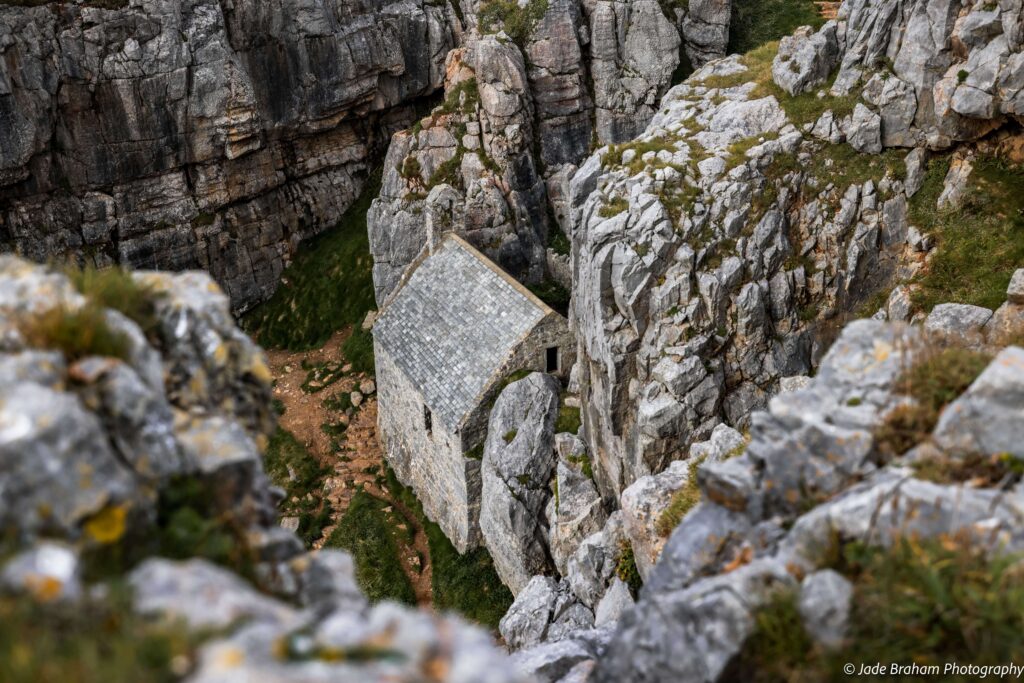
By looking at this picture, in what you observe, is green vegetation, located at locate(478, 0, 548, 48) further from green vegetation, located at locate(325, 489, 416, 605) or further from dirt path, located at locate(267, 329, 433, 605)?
green vegetation, located at locate(325, 489, 416, 605)

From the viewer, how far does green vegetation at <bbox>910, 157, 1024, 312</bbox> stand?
20578 mm

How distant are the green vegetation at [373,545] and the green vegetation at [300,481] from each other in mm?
919

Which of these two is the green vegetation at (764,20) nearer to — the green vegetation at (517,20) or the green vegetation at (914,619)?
the green vegetation at (517,20)

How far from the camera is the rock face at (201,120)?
A: 3734 centimetres

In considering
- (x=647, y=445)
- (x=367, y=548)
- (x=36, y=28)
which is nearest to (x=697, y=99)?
(x=647, y=445)

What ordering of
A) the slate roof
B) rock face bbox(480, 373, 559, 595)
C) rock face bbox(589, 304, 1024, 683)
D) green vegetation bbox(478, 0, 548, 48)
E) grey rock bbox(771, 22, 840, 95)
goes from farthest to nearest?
green vegetation bbox(478, 0, 548, 48), the slate roof, rock face bbox(480, 373, 559, 595), grey rock bbox(771, 22, 840, 95), rock face bbox(589, 304, 1024, 683)

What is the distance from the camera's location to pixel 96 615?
528cm

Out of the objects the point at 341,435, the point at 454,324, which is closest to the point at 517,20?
the point at 454,324

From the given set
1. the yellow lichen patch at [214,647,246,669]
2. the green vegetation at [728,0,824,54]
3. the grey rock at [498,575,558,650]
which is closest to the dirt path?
the grey rock at [498,575,558,650]

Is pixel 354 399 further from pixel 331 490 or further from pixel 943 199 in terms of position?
pixel 943 199

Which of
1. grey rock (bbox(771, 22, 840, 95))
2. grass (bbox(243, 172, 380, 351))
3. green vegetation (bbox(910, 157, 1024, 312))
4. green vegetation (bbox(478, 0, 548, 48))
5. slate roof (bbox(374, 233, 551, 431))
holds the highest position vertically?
green vegetation (bbox(478, 0, 548, 48))

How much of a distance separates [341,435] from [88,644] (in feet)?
104

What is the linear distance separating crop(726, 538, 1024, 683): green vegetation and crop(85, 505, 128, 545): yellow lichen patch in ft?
18.2

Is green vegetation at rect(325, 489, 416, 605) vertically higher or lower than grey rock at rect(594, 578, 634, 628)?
lower
